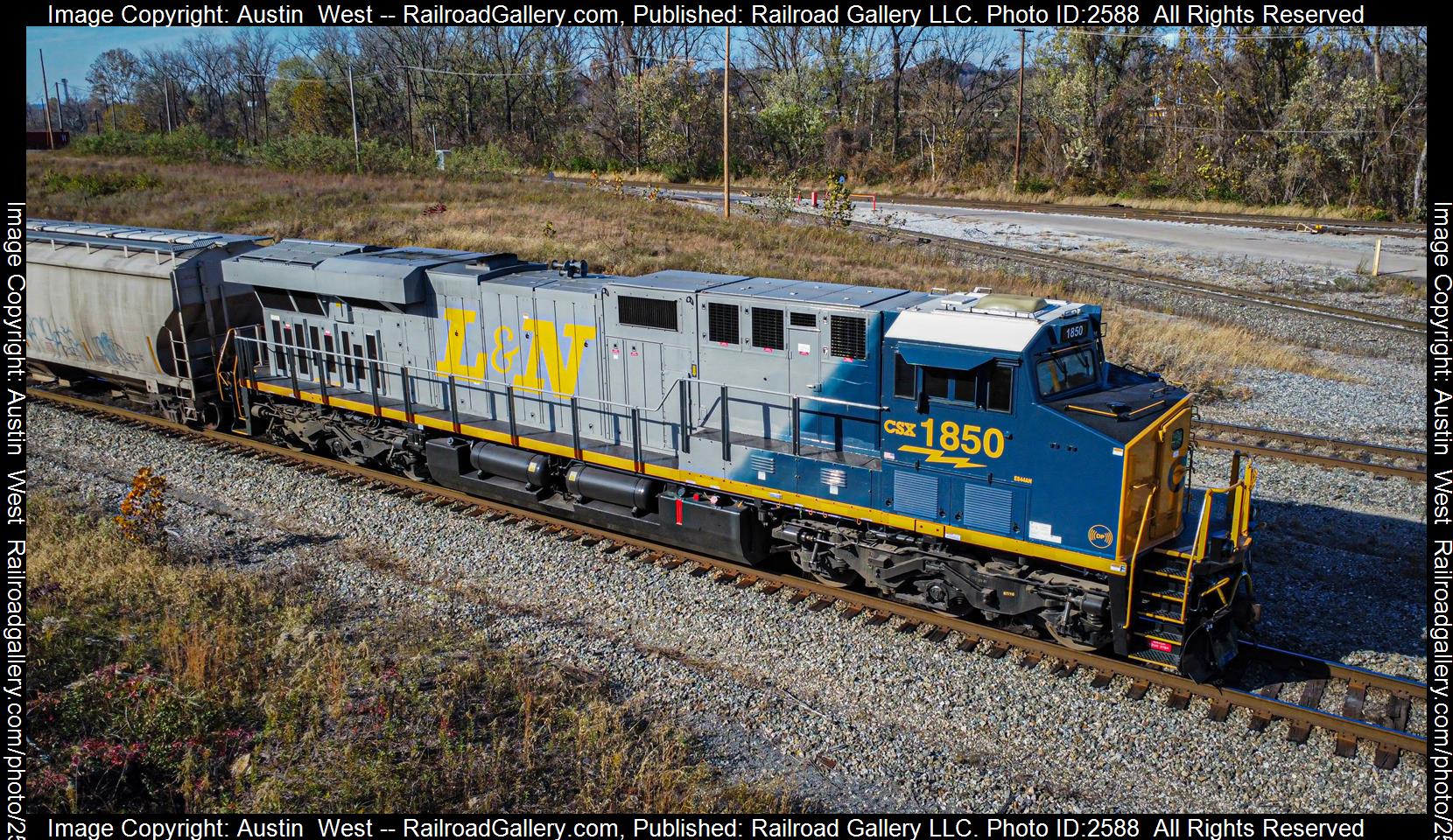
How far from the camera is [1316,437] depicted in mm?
14531

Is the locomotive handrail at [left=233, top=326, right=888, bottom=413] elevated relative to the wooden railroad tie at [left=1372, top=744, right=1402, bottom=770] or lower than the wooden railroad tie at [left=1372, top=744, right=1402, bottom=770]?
elevated

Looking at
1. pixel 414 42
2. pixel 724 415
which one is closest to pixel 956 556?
pixel 724 415

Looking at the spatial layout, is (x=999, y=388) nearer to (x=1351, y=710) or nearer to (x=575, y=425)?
(x=1351, y=710)

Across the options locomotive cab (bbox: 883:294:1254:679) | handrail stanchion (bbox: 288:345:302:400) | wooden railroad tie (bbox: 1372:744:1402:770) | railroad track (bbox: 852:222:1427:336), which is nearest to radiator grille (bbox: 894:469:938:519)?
locomotive cab (bbox: 883:294:1254:679)

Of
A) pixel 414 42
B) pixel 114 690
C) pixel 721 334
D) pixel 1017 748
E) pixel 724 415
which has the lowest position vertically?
pixel 1017 748

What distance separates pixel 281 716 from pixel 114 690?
51.8 inches

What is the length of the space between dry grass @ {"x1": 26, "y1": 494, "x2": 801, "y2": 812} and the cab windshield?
3948 millimetres

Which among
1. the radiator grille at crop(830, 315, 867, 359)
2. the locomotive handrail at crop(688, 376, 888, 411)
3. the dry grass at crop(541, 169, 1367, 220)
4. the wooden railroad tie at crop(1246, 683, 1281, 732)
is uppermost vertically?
the dry grass at crop(541, 169, 1367, 220)

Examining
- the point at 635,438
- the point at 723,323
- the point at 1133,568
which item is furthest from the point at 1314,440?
the point at 635,438

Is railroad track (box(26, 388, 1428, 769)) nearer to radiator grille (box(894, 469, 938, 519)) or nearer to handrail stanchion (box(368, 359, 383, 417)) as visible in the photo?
radiator grille (box(894, 469, 938, 519))

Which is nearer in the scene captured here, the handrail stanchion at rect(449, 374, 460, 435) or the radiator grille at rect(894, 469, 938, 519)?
the radiator grille at rect(894, 469, 938, 519)

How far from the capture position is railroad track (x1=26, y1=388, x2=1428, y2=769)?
756 cm

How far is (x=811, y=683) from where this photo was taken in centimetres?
846
